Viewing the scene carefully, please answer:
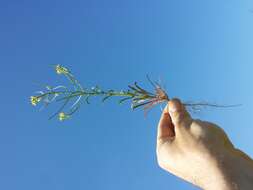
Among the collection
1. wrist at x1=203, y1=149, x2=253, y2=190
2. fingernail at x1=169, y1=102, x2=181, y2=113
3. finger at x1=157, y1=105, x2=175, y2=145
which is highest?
fingernail at x1=169, y1=102, x2=181, y2=113

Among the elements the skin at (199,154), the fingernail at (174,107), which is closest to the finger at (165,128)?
the skin at (199,154)

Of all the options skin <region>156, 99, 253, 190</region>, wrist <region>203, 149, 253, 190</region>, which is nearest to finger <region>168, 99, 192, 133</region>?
skin <region>156, 99, 253, 190</region>

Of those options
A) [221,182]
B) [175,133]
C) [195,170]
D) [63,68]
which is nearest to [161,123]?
[175,133]

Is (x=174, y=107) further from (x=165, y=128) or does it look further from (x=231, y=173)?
(x=231, y=173)

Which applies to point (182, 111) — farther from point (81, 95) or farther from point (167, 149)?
point (81, 95)

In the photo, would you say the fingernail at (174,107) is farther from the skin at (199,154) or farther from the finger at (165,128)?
the finger at (165,128)

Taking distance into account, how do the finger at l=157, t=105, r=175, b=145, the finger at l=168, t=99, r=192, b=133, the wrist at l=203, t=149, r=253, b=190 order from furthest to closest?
the finger at l=157, t=105, r=175, b=145
the finger at l=168, t=99, r=192, b=133
the wrist at l=203, t=149, r=253, b=190

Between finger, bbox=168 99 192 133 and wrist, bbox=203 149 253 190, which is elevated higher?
finger, bbox=168 99 192 133

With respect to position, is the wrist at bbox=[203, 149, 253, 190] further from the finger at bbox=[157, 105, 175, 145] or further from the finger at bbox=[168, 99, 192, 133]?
the finger at bbox=[157, 105, 175, 145]
